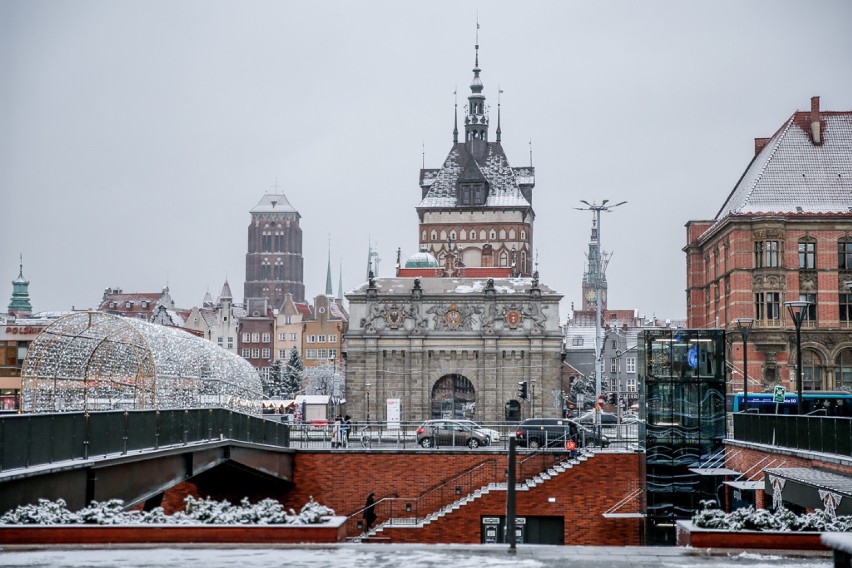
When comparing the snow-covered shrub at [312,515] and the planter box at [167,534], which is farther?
the snow-covered shrub at [312,515]

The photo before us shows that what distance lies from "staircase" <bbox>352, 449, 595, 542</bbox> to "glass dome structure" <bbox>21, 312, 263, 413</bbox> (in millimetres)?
7501

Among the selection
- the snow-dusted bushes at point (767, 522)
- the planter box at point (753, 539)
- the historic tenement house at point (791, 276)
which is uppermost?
the historic tenement house at point (791, 276)

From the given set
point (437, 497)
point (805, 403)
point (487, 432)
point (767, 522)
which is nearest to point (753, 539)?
point (767, 522)

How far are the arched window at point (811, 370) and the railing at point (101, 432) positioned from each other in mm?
42539

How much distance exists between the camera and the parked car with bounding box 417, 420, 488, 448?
46.0 meters

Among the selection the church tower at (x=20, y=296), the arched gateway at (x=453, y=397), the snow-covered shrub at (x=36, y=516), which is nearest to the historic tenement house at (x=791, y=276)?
the arched gateway at (x=453, y=397)

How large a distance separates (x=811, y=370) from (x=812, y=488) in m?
44.2

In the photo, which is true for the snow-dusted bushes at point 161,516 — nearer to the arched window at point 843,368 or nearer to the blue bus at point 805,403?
the blue bus at point 805,403

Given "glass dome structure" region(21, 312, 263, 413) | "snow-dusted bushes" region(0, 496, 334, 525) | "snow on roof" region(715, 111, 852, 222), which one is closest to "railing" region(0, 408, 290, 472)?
"snow-dusted bushes" region(0, 496, 334, 525)

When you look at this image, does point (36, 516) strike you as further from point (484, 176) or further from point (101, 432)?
point (484, 176)

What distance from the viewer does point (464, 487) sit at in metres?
42.4

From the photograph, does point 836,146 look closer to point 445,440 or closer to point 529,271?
point 445,440

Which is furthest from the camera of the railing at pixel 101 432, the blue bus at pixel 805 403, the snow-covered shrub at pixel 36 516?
the blue bus at pixel 805 403

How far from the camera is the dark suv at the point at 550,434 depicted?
44.3 meters
